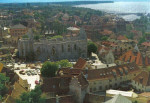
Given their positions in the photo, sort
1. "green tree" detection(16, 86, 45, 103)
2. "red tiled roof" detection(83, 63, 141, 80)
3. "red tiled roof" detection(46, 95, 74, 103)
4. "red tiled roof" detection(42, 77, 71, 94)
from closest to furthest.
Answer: "green tree" detection(16, 86, 45, 103)
"red tiled roof" detection(46, 95, 74, 103)
"red tiled roof" detection(42, 77, 71, 94)
"red tiled roof" detection(83, 63, 141, 80)

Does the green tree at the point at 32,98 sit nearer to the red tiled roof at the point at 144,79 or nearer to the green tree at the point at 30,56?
the red tiled roof at the point at 144,79

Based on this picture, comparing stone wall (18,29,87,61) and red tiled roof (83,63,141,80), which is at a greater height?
red tiled roof (83,63,141,80)

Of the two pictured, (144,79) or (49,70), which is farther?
(49,70)

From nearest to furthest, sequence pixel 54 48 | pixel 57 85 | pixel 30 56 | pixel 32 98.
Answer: pixel 32 98 → pixel 57 85 → pixel 30 56 → pixel 54 48

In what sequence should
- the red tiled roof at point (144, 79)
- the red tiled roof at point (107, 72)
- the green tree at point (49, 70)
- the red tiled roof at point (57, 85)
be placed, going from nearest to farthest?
the red tiled roof at point (57, 85) → the red tiled roof at point (144, 79) → the red tiled roof at point (107, 72) → the green tree at point (49, 70)

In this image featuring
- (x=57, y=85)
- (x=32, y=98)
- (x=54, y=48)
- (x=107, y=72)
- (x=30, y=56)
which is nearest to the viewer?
(x=32, y=98)

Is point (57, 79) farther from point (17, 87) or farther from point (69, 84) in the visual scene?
point (17, 87)

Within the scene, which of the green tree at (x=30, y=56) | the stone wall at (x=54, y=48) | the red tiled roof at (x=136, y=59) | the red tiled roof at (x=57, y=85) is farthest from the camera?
the stone wall at (x=54, y=48)

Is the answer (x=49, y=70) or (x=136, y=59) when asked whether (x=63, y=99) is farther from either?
(x=136, y=59)

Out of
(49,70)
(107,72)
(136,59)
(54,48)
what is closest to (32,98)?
(49,70)

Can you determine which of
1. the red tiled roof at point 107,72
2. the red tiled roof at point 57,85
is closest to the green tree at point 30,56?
the red tiled roof at point 107,72

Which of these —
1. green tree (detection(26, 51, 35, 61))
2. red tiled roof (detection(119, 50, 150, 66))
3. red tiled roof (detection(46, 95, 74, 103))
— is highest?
red tiled roof (detection(119, 50, 150, 66))

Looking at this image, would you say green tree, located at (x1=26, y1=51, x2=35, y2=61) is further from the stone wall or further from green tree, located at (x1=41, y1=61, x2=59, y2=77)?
green tree, located at (x1=41, y1=61, x2=59, y2=77)

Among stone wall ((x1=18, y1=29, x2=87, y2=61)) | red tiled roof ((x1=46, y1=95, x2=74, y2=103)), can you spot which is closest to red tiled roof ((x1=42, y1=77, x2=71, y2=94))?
red tiled roof ((x1=46, y1=95, x2=74, y2=103))
